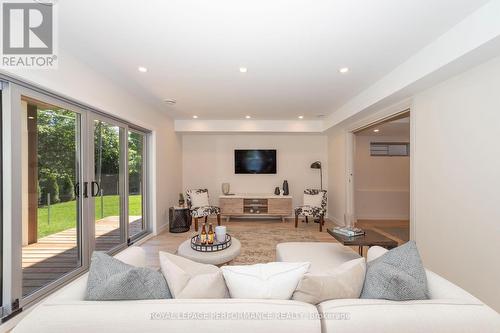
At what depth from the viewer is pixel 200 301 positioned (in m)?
1.02

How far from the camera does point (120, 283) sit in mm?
1034

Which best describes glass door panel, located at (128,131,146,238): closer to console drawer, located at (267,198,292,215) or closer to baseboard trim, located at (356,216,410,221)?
console drawer, located at (267,198,292,215)

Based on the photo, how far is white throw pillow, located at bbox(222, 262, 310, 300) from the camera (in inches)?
44.5

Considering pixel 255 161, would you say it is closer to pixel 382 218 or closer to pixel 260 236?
pixel 260 236

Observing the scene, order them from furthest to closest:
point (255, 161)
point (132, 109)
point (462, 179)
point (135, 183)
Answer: point (255, 161) < point (135, 183) < point (132, 109) < point (462, 179)

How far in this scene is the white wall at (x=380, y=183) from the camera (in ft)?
18.4

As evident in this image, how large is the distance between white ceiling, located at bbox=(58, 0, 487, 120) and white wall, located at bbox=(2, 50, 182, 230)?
0.55ft

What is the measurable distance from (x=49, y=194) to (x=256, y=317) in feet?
8.50

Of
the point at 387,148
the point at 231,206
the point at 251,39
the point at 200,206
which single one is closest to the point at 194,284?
the point at 251,39

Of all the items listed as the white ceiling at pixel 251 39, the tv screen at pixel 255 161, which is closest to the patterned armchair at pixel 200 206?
the tv screen at pixel 255 161

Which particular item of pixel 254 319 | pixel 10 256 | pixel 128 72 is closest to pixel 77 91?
pixel 128 72

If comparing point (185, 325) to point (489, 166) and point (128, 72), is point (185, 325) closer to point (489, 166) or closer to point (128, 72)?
point (489, 166)

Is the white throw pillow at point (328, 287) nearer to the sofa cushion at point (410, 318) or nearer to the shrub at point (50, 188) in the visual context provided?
the sofa cushion at point (410, 318)

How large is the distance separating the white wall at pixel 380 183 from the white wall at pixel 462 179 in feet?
10.0
